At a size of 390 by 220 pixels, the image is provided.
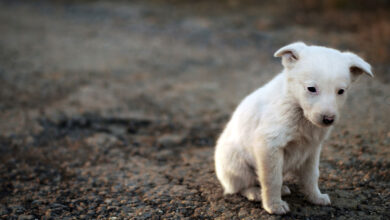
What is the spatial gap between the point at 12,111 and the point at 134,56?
3378 millimetres

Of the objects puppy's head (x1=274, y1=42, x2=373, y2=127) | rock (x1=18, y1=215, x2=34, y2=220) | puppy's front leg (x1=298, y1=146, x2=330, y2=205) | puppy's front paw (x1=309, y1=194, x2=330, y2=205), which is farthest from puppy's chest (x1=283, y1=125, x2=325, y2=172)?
rock (x1=18, y1=215, x2=34, y2=220)

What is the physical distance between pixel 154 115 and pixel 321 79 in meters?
3.60

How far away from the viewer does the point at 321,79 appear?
259 cm

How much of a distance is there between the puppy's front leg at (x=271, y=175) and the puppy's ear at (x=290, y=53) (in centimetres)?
68

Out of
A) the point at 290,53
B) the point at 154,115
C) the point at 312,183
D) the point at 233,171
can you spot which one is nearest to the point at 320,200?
the point at 312,183

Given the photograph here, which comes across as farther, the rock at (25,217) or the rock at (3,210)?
the rock at (3,210)

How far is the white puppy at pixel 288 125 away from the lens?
2629mm

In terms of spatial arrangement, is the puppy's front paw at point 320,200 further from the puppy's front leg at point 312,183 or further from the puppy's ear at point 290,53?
the puppy's ear at point 290,53

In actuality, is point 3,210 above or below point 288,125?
below

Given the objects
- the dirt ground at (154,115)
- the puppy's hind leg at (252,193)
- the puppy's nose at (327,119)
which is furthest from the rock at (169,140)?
the puppy's nose at (327,119)

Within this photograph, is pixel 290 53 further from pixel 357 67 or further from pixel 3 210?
pixel 3 210

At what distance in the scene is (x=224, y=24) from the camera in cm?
1023

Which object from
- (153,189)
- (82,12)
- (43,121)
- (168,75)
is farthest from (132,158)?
(82,12)

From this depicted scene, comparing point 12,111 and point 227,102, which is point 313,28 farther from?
point 12,111
